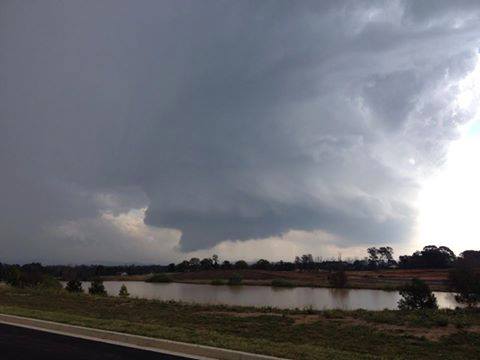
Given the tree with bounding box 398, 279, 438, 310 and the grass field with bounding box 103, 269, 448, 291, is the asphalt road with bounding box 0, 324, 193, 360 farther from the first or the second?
the grass field with bounding box 103, 269, 448, 291

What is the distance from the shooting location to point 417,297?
33.7 m

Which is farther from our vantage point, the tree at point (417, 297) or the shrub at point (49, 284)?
the shrub at point (49, 284)

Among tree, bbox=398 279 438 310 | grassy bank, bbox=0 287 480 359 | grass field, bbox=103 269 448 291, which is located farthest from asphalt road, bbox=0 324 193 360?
grass field, bbox=103 269 448 291

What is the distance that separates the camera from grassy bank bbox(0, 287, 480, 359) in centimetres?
Answer: 1182

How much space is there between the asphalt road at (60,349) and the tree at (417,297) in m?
25.7

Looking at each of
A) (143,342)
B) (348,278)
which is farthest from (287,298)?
(348,278)

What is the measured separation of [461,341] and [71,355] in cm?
1015

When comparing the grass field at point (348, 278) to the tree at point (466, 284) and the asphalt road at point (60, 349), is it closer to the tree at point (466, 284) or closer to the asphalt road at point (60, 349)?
the tree at point (466, 284)

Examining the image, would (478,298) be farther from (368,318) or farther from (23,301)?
(23,301)

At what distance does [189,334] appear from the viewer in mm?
12977

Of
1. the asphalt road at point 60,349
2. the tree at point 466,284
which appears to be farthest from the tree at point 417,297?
the asphalt road at point 60,349

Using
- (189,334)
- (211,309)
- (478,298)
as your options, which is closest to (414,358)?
(189,334)

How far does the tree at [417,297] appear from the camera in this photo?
1297 inches

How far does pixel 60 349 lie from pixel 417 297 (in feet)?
93.2
